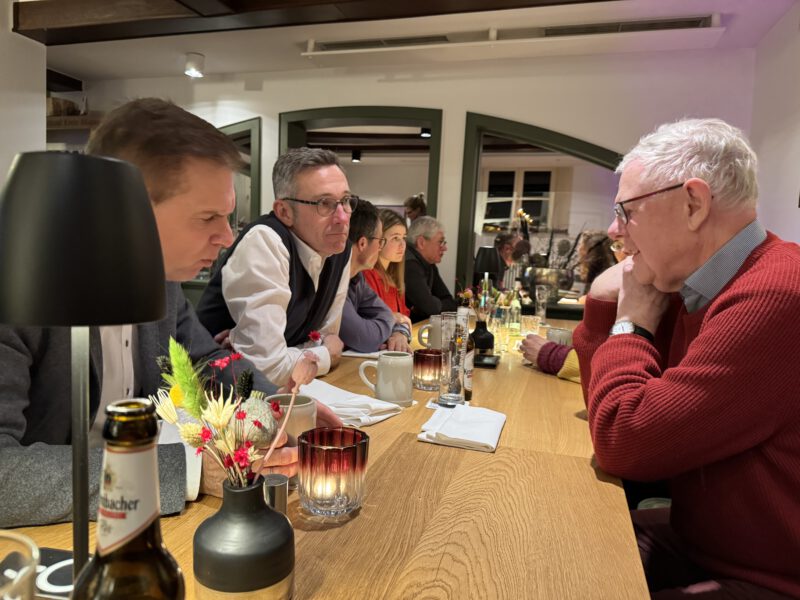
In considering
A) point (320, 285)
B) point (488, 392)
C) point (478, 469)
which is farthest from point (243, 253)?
point (478, 469)

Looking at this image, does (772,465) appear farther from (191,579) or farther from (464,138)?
(464,138)

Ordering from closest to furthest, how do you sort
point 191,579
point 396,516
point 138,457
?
point 138,457, point 191,579, point 396,516

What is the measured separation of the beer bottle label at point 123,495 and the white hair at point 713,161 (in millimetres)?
1200

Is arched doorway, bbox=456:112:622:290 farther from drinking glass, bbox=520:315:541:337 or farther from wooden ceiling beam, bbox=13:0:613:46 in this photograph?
drinking glass, bbox=520:315:541:337

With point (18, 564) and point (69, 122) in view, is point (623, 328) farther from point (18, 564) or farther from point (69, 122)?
point (69, 122)

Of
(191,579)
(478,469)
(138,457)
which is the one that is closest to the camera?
(138,457)

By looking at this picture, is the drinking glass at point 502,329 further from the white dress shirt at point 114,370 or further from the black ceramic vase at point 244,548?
the black ceramic vase at point 244,548

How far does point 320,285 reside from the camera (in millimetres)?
2309

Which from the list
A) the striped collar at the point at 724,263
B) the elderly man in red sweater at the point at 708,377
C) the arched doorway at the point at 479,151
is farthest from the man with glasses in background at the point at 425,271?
the striped collar at the point at 724,263

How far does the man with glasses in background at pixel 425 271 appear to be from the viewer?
13.4ft

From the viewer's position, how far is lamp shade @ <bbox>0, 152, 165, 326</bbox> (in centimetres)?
46

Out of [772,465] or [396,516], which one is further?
[772,465]

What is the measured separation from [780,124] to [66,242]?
13.5 ft

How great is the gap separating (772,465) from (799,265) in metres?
0.39
